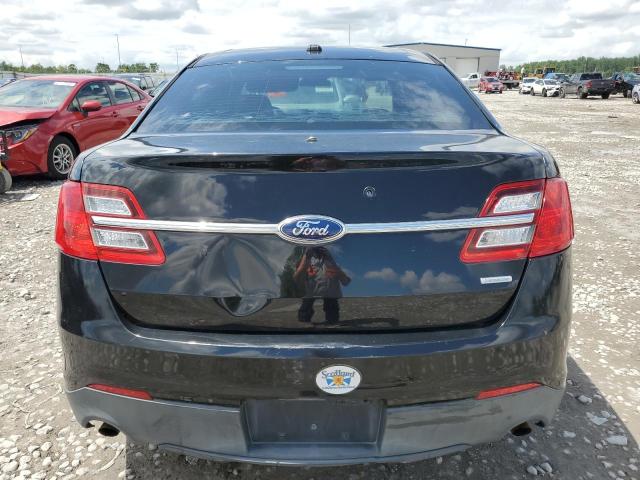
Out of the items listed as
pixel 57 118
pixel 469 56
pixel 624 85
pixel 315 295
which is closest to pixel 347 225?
pixel 315 295

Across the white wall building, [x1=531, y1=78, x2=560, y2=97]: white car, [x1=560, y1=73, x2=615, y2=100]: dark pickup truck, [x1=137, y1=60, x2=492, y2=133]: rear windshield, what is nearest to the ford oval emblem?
[x1=137, y1=60, x2=492, y2=133]: rear windshield

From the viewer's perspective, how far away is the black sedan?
159 centimetres

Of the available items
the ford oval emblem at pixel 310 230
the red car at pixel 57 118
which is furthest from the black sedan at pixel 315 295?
the red car at pixel 57 118

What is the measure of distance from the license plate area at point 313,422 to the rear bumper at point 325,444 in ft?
0.06

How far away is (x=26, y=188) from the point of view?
25.0 feet

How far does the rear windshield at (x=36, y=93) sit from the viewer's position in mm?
8250

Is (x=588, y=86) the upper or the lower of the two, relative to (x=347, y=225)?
upper

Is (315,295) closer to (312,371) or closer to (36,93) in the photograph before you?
(312,371)

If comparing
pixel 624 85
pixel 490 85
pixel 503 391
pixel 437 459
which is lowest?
pixel 437 459

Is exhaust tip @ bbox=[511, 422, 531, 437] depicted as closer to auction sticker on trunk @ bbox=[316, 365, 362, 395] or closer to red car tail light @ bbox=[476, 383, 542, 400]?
red car tail light @ bbox=[476, 383, 542, 400]

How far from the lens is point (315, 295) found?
5.24ft

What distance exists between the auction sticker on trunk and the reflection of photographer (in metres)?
0.17

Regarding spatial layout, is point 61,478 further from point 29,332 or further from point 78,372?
point 29,332

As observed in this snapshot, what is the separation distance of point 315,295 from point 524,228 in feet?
2.26
